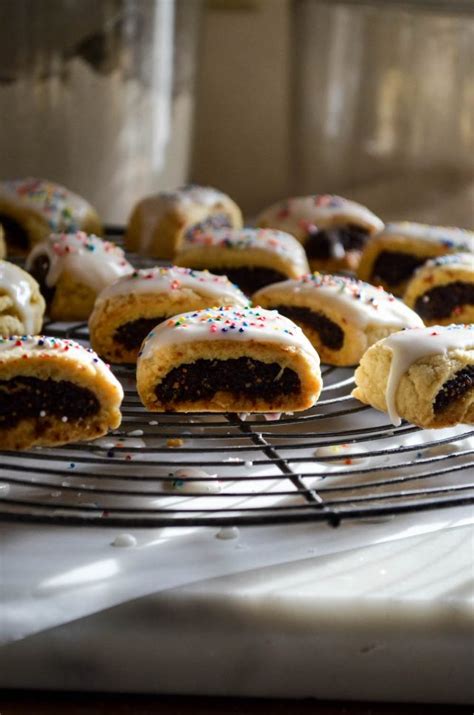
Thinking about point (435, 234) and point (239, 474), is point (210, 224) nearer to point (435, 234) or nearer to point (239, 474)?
point (435, 234)

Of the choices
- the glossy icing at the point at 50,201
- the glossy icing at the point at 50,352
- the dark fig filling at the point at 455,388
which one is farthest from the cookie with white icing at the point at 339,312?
the glossy icing at the point at 50,201

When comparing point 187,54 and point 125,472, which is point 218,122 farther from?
point 125,472

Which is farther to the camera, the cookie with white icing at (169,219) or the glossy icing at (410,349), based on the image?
the cookie with white icing at (169,219)

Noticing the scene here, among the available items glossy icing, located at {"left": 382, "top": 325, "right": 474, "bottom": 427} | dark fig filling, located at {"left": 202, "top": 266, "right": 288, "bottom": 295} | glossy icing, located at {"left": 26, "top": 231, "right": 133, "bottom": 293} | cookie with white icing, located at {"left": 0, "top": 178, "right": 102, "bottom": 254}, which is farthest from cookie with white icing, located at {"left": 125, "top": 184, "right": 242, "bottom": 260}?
glossy icing, located at {"left": 382, "top": 325, "right": 474, "bottom": 427}

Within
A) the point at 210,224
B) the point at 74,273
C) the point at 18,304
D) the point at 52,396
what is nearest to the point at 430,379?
the point at 52,396

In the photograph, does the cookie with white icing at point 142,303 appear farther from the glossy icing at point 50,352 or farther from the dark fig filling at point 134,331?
the glossy icing at point 50,352

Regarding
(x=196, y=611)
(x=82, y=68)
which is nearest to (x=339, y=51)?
(x=82, y=68)

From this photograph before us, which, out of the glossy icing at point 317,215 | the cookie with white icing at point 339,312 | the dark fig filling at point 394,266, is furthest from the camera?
the glossy icing at point 317,215

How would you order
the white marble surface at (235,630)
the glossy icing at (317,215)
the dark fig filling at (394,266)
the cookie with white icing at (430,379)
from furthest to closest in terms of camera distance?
the glossy icing at (317,215), the dark fig filling at (394,266), the cookie with white icing at (430,379), the white marble surface at (235,630)
